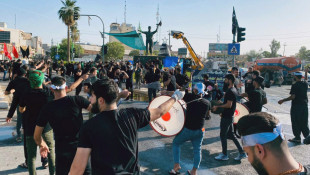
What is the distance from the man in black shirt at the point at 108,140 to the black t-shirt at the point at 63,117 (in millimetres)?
1029

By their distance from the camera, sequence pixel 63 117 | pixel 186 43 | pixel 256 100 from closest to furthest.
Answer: pixel 63 117 < pixel 256 100 < pixel 186 43

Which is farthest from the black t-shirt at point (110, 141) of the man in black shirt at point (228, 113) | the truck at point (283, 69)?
the truck at point (283, 69)

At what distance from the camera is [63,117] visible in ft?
10.2

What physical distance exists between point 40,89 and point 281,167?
3595 millimetres

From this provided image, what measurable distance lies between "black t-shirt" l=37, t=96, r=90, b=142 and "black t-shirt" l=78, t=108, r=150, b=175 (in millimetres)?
1067

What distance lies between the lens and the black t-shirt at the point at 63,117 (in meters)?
3.09

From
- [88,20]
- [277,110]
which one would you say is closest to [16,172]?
[277,110]

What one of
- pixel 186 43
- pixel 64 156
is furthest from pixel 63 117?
pixel 186 43

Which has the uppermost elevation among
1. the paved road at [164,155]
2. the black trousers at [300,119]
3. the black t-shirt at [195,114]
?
the black t-shirt at [195,114]

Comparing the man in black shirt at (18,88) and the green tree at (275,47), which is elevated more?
the green tree at (275,47)

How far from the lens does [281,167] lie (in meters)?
1.39

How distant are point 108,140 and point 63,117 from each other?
1.20m

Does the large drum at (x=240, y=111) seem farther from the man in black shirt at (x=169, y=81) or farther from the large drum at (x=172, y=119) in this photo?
the man in black shirt at (x=169, y=81)

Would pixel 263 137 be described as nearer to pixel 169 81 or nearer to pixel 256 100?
pixel 256 100
